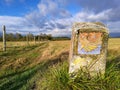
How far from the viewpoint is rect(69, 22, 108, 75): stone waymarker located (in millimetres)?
6277

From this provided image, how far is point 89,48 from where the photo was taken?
6.35 metres

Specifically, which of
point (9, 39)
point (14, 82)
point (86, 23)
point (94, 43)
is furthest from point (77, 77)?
point (9, 39)

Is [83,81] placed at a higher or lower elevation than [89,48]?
lower

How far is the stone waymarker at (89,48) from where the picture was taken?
6.28m

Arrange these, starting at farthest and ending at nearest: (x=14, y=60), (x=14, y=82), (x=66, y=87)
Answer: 1. (x=14, y=60)
2. (x=14, y=82)
3. (x=66, y=87)

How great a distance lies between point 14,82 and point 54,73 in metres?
3.02

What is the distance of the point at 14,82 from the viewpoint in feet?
28.8

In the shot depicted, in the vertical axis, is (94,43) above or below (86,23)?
below

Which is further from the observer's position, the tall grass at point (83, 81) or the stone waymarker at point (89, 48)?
the stone waymarker at point (89, 48)

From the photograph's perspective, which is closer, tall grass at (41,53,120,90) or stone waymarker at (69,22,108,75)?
tall grass at (41,53,120,90)

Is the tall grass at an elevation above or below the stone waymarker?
below

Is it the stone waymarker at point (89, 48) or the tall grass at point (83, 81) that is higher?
the stone waymarker at point (89, 48)

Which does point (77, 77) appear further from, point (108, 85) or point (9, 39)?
point (9, 39)

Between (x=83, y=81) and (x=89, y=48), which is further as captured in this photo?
(x=89, y=48)
